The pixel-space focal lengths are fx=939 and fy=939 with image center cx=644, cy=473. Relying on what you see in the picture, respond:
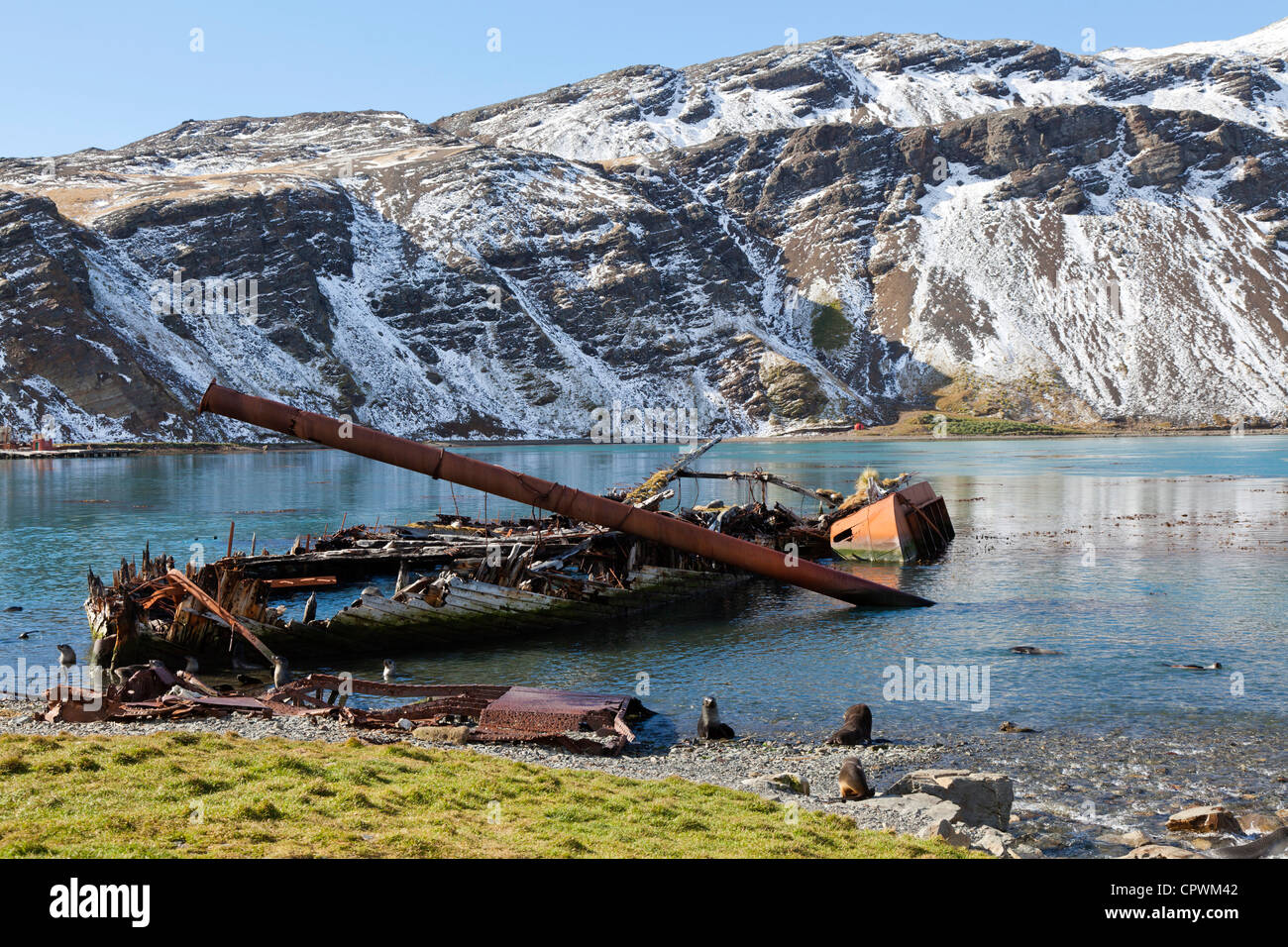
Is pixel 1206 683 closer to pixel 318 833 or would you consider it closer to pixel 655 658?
pixel 655 658

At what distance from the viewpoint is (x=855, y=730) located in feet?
72.1

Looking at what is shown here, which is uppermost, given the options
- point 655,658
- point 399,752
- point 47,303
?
point 47,303

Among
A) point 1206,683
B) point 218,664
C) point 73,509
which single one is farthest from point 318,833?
point 73,509

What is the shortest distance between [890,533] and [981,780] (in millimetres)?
39740

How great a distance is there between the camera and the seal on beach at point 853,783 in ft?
57.2

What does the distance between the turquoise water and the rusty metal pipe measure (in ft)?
7.44

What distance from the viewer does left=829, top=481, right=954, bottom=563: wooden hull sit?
181 ft

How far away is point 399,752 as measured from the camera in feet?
56.5

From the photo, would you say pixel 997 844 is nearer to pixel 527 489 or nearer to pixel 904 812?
pixel 904 812

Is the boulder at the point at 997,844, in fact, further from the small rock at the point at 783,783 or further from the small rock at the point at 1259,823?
the small rock at the point at 1259,823

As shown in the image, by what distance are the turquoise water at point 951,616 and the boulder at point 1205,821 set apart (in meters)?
6.65

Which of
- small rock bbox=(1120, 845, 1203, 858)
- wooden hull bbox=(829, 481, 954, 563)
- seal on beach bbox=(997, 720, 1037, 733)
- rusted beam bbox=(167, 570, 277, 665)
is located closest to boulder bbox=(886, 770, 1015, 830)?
small rock bbox=(1120, 845, 1203, 858)
